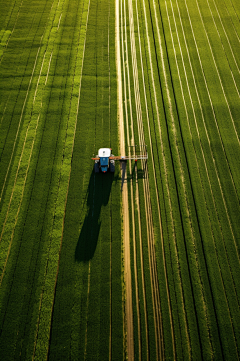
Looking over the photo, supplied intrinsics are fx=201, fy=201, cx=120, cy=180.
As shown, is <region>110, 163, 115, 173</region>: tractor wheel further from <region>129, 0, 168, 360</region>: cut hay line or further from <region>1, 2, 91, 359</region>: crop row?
<region>1, 2, 91, 359</region>: crop row

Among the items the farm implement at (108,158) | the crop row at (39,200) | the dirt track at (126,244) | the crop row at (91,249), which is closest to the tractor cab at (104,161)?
the farm implement at (108,158)

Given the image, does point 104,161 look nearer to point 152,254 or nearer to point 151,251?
point 151,251

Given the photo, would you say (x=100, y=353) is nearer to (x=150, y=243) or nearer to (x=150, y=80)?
(x=150, y=243)

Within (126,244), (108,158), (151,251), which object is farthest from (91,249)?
(108,158)

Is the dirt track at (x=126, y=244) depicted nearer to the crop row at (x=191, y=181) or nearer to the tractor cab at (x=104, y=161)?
the tractor cab at (x=104, y=161)

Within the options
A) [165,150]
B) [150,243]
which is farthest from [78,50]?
[150,243]

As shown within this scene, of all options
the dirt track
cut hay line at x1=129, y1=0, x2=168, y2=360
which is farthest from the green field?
the dirt track

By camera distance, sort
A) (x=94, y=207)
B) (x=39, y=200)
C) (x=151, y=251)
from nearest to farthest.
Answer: (x=151, y=251) → (x=94, y=207) → (x=39, y=200)
